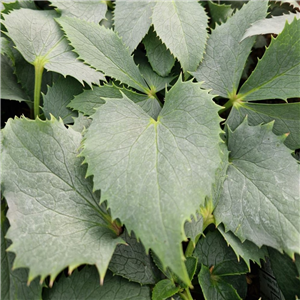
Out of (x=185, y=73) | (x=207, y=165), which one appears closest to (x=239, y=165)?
(x=207, y=165)

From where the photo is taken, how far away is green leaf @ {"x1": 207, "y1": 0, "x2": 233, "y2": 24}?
3.31 feet

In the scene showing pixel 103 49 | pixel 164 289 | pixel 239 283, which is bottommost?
pixel 239 283

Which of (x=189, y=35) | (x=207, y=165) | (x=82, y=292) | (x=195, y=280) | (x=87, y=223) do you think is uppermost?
(x=189, y=35)

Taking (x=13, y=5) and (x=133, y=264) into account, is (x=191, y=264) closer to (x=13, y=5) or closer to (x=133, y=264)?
(x=133, y=264)

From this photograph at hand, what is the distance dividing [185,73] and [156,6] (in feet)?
0.69

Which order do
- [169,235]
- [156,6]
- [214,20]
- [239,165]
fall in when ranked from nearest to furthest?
[169,235] < [239,165] < [156,6] < [214,20]

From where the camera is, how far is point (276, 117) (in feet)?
2.79

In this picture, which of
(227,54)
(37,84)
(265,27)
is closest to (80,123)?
(37,84)

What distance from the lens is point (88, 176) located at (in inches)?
28.1

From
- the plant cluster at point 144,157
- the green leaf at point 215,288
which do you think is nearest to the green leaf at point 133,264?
the plant cluster at point 144,157

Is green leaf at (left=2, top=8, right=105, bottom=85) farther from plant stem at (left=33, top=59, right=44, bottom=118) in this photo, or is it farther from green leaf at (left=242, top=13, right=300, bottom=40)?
green leaf at (left=242, top=13, right=300, bottom=40)

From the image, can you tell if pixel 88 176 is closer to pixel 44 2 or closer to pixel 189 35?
pixel 189 35

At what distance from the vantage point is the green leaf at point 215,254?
83 centimetres

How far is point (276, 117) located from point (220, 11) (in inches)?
15.8
